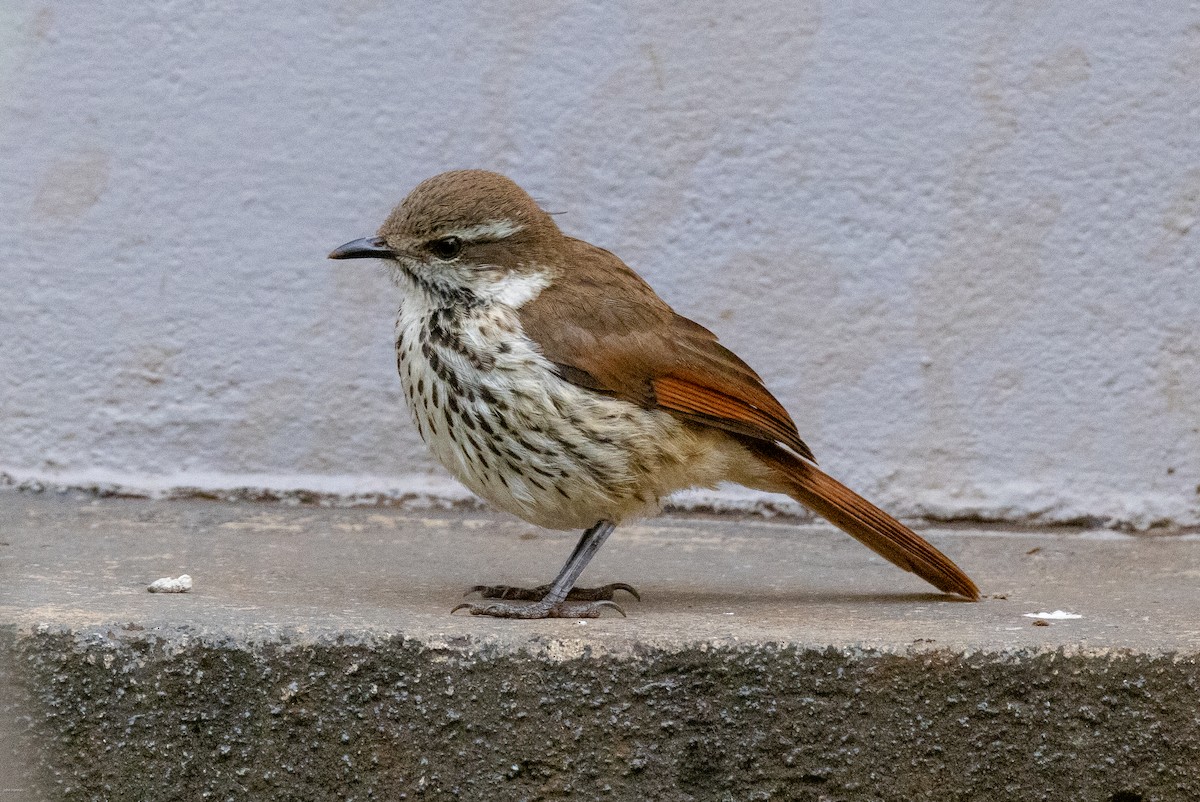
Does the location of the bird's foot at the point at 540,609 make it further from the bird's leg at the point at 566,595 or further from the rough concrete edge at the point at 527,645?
the rough concrete edge at the point at 527,645

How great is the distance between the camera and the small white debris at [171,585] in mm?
3541

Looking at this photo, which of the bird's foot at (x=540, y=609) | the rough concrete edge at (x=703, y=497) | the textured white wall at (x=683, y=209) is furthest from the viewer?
the rough concrete edge at (x=703, y=497)

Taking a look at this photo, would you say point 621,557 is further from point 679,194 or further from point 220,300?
point 220,300

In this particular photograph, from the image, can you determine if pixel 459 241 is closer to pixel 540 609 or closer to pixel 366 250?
pixel 366 250

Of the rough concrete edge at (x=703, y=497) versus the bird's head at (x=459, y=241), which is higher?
the bird's head at (x=459, y=241)

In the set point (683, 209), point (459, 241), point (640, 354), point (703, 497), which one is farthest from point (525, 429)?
point (703, 497)

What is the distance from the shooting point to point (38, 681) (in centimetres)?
297

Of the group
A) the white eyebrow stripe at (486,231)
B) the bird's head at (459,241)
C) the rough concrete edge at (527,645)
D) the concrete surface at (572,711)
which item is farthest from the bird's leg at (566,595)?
the white eyebrow stripe at (486,231)

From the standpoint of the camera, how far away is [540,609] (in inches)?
136

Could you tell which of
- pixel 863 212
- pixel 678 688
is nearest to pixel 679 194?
pixel 863 212

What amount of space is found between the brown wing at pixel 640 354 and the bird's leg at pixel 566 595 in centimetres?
39

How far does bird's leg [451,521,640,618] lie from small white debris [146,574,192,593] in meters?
0.68

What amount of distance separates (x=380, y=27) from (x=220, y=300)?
1025 millimetres

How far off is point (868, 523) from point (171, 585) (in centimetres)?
174
